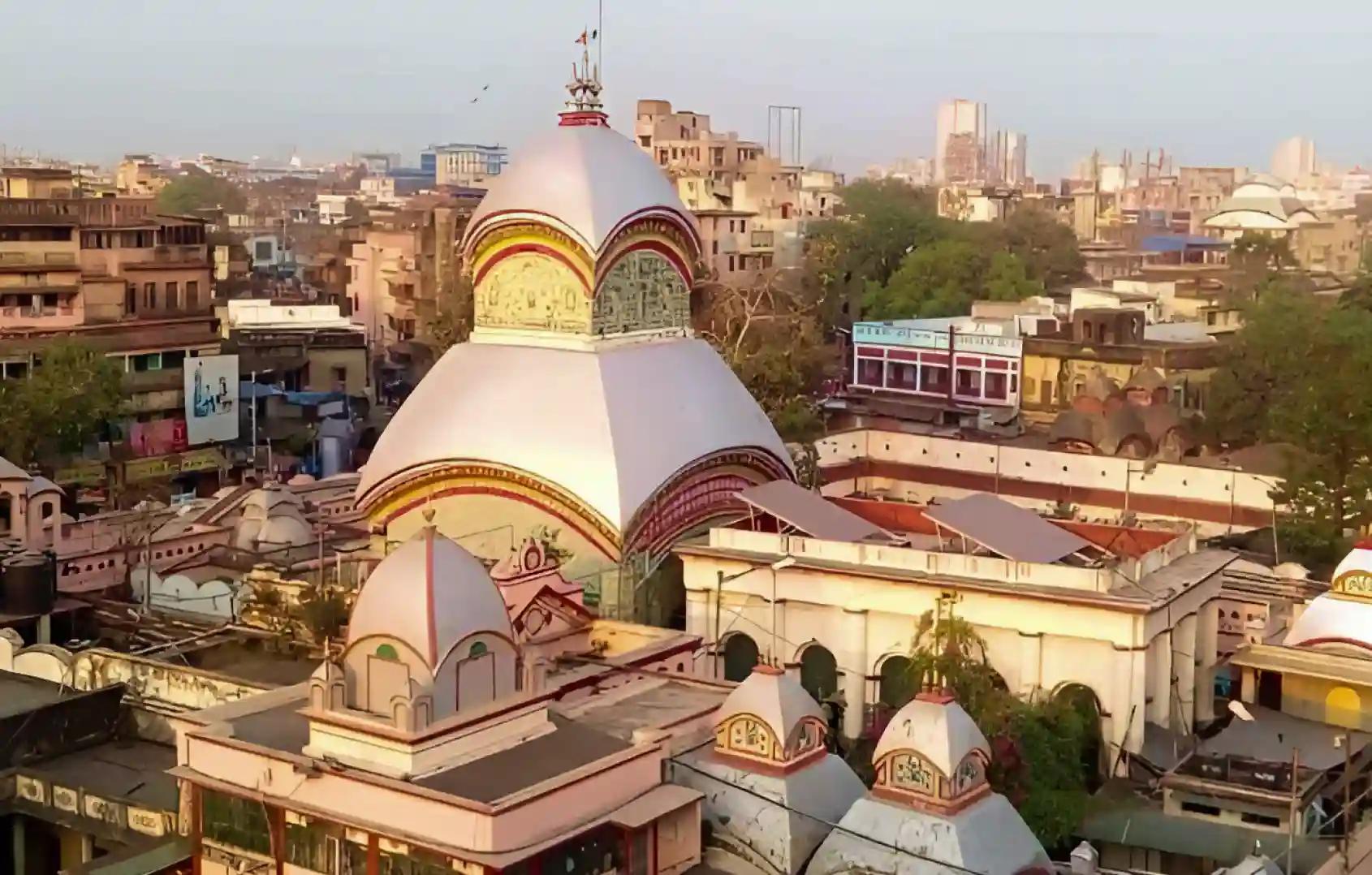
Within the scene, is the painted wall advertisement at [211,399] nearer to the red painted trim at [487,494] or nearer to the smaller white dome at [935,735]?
the red painted trim at [487,494]

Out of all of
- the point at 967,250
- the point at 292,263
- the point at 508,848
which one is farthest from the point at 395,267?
the point at 508,848

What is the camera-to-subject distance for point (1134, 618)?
17.0 metres

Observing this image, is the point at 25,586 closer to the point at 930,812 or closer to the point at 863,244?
the point at 930,812

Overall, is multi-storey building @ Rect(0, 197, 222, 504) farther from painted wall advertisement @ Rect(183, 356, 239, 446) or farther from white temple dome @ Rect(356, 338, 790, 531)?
white temple dome @ Rect(356, 338, 790, 531)

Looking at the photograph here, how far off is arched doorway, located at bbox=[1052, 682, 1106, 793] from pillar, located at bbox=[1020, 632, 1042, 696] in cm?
28

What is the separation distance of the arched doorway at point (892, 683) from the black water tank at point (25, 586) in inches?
394

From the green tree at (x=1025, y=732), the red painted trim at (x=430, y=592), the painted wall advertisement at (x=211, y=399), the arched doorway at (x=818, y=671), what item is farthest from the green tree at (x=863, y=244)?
the red painted trim at (x=430, y=592)

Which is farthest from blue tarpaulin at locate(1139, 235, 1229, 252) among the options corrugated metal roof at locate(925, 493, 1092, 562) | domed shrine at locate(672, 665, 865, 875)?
domed shrine at locate(672, 665, 865, 875)

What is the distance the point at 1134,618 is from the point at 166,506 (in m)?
17.3

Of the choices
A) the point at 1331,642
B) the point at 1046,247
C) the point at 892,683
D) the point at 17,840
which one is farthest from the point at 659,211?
the point at 1046,247

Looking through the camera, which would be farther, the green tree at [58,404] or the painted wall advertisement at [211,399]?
the painted wall advertisement at [211,399]

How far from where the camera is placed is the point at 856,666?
18.5 meters

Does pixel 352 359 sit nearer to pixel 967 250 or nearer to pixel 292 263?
pixel 967 250

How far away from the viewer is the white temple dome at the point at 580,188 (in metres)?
19.7
